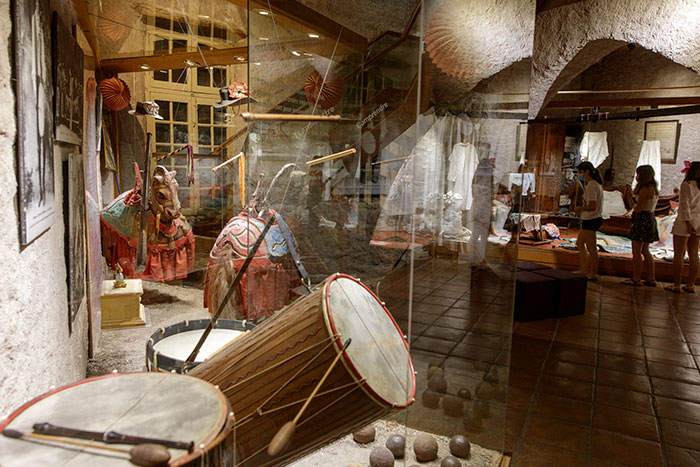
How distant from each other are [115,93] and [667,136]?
571cm

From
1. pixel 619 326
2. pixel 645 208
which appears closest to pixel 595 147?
pixel 645 208

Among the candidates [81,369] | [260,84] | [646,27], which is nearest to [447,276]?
[260,84]

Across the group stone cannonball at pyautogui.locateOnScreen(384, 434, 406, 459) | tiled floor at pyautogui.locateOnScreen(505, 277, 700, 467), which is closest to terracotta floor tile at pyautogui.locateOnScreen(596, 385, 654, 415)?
tiled floor at pyautogui.locateOnScreen(505, 277, 700, 467)

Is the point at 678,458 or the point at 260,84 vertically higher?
the point at 260,84

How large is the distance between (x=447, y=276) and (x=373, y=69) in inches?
40.9

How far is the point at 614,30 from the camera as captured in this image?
3.35 meters

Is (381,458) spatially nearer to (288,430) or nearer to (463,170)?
(288,430)

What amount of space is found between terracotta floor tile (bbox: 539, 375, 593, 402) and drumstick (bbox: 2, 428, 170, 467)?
2.72 m

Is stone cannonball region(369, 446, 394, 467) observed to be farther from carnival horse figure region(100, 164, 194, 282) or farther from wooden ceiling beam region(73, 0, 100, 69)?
wooden ceiling beam region(73, 0, 100, 69)

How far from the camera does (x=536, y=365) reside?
322 centimetres

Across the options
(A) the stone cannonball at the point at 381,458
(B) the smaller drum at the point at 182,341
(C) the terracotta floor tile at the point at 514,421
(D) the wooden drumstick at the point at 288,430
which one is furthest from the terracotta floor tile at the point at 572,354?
(D) the wooden drumstick at the point at 288,430

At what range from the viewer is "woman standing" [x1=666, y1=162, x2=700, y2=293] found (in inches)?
183

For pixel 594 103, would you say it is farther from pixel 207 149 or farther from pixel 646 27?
pixel 207 149

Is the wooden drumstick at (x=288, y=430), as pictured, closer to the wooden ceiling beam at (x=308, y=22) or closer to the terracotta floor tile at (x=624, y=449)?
the wooden ceiling beam at (x=308, y=22)
